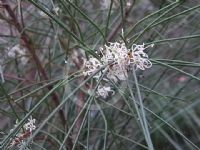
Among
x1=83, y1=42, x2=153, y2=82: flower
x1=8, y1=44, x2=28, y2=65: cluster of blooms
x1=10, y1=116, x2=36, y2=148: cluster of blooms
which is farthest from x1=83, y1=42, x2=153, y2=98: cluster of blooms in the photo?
Result: x1=8, y1=44, x2=28, y2=65: cluster of blooms

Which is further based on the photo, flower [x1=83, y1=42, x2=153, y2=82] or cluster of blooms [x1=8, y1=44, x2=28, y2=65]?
cluster of blooms [x1=8, y1=44, x2=28, y2=65]

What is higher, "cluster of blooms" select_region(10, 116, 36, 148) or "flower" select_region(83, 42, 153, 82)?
"flower" select_region(83, 42, 153, 82)

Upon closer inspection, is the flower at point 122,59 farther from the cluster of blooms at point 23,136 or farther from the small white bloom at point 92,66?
the cluster of blooms at point 23,136

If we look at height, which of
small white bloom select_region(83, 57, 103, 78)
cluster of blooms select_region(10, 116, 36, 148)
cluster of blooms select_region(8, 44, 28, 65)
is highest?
cluster of blooms select_region(8, 44, 28, 65)

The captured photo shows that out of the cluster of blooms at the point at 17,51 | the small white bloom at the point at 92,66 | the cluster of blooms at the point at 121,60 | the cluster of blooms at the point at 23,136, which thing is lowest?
the cluster of blooms at the point at 23,136

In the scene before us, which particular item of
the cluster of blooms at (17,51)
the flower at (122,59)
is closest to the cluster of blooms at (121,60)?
the flower at (122,59)

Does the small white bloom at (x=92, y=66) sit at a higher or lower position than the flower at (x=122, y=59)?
higher

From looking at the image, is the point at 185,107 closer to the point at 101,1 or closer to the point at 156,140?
the point at 156,140

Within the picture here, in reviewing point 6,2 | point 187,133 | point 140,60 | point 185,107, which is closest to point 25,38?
point 6,2

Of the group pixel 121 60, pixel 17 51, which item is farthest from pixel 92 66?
pixel 17 51

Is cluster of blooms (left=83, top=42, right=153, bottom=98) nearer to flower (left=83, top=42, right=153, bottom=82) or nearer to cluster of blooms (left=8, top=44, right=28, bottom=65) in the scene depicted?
flower (left=83, top=42, right=153, bottom=82)

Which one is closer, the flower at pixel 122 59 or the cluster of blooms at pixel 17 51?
the flower at pixel 122 59

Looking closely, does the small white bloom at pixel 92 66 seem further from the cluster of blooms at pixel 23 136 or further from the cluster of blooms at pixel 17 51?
the cluster of blooms at pixel 17 51
